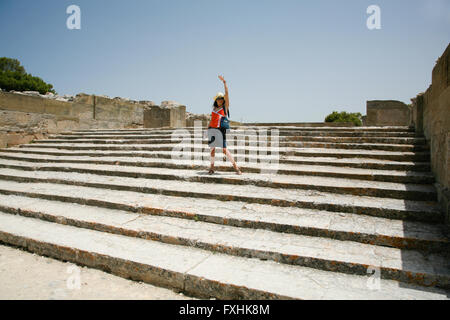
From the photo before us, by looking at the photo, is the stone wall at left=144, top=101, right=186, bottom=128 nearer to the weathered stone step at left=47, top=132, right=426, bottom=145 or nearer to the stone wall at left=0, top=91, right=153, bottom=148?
the stone wall at left=0, top=91, right=153, bottom=148

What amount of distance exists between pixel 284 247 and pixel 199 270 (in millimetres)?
803

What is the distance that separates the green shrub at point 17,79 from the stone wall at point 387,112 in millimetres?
33237

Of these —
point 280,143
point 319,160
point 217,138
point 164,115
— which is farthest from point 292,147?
point 164,115

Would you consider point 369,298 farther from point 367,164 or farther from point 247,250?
point 367,164

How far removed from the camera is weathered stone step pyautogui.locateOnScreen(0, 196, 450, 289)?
2.21 meters

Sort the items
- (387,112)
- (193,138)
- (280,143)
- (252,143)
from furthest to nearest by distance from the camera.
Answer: (387,112), (193,138), (252,143), (280,143)

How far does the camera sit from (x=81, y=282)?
8.06 feet

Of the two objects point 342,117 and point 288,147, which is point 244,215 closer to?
point 288,147

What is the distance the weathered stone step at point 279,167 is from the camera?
3.80m

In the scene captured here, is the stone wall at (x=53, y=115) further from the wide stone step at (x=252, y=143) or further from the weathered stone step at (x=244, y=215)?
the weathered stone step at (x=244, y=215)

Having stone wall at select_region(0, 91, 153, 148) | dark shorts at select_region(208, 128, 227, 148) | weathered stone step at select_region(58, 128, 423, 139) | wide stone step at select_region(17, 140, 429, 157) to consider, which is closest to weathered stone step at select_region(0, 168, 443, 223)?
dark shorts at select_region(208, 128, 227, 148)

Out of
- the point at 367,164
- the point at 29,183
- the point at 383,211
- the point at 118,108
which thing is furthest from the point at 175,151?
the point at 118,108

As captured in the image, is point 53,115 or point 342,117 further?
point 342,117

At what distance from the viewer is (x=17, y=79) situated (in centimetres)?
3150
